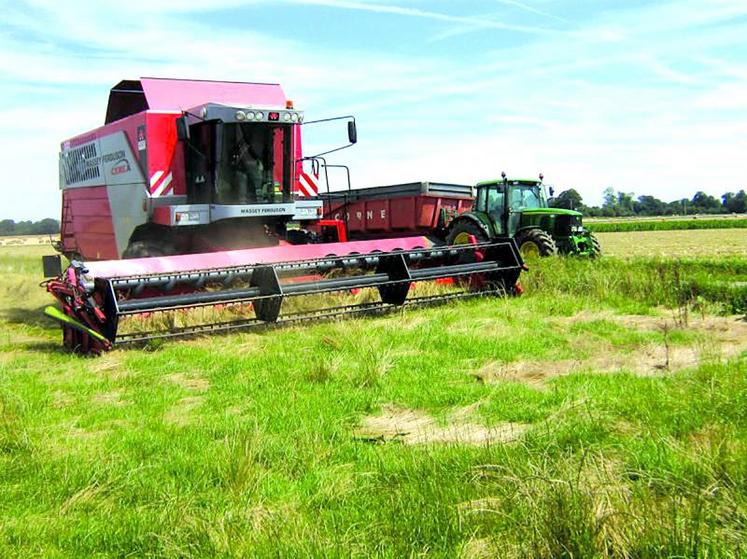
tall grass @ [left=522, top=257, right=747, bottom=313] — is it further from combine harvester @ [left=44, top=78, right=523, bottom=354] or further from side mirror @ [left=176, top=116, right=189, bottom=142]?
side mirror @ [left=176, top=116, right=189, bottom=142]

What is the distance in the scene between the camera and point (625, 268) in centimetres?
1113

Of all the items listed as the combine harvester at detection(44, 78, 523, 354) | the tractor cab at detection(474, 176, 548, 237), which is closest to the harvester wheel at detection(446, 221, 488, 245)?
the tractor cab at detection(474, 176, 548, 237)

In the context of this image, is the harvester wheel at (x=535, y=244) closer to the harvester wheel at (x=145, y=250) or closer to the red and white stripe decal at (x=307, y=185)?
the red and white stripe decal at (x=307, y=185)

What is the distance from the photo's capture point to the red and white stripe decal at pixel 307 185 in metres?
11.4

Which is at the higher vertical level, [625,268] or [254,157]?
[254,157]

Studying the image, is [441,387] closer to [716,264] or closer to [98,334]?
[98,334]

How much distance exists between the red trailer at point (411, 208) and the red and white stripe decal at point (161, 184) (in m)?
7.27

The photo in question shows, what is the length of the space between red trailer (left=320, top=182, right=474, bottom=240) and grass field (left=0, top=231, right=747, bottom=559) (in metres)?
10.5

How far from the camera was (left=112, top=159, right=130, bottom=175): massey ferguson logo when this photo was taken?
10.8 meters

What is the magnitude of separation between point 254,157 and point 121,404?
591 cm

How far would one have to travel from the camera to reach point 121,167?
10.9 metres

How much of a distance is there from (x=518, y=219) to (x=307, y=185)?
5938 mm

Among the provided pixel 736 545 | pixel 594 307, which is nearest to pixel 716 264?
pixel 594 307

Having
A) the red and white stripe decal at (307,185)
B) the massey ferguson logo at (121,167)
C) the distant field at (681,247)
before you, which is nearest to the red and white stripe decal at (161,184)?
the massey ferguson logo at (121,167)
